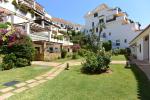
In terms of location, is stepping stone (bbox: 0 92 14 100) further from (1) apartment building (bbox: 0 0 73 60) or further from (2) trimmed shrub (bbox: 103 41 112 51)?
(2) trimmed shrub (bbox: 103 41 112 51)

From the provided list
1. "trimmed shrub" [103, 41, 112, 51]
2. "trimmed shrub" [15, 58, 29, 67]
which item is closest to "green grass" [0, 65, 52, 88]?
"trimmed shrub" [15, 58, 29, 67]

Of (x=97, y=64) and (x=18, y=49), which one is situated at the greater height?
(x=18, y=49)

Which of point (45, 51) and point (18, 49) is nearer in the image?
point (18, 49)

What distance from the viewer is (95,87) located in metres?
11.7

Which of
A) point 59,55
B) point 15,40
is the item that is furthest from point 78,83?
point 59,55

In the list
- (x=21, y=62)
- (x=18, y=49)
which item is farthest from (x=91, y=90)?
(x=18, y=49)

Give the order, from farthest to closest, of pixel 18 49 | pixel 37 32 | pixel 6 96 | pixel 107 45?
pixel 107 45, pixel 37 32, pixel 18 49, pixel 6 96

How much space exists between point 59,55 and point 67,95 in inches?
1066

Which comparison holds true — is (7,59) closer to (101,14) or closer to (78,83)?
(78,83)

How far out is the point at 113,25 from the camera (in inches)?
2707

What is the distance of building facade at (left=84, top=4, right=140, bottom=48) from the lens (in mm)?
64500

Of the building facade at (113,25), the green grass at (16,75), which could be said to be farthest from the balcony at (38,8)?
the green grass at (16,75)

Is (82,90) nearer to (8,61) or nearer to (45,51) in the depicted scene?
(8,61)

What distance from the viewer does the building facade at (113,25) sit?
64500 millimetres
